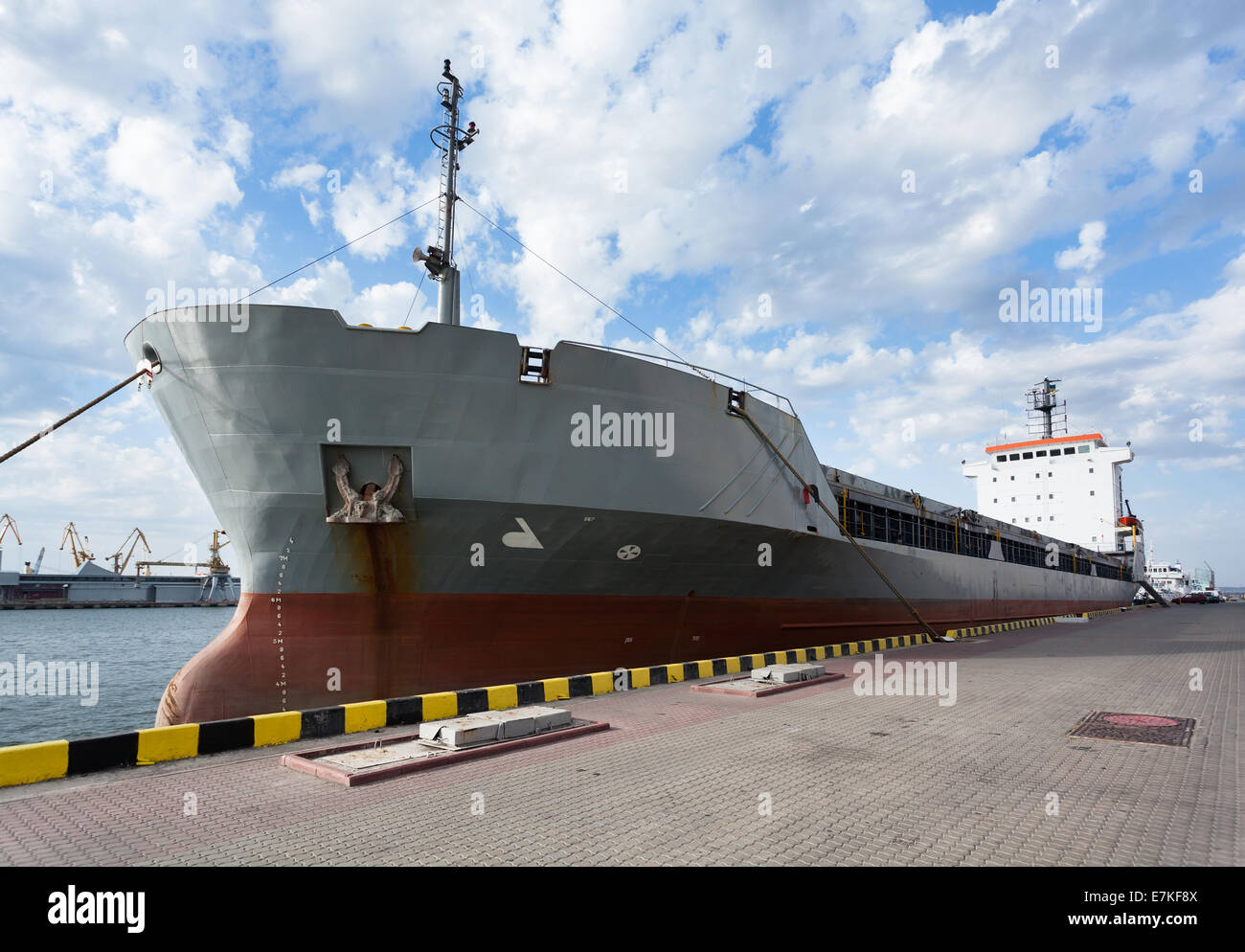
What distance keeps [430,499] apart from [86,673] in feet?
68.6

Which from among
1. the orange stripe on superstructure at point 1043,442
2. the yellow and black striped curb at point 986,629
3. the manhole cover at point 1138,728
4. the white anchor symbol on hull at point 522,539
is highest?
the orange stripe on superstructure at point 1043,442

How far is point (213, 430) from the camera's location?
9.52 metres

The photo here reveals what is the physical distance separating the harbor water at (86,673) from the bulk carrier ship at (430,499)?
Answer: 3376 millimetres

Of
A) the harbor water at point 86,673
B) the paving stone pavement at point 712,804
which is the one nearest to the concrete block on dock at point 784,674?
the paving stone pavement at point 712,804

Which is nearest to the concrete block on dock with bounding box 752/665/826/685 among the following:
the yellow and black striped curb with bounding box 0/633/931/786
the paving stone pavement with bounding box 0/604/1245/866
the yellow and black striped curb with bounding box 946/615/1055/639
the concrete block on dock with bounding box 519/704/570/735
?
the yellow and black striped curb with bounding box 0/633/931/786

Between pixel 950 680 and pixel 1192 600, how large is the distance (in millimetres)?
70722

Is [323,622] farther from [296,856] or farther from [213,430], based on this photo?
[296,856]

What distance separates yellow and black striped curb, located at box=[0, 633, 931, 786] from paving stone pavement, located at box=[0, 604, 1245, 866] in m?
0.18

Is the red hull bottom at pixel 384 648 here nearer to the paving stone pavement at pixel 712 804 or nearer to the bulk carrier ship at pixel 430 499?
the bulk carrier ship at pixel 430 499

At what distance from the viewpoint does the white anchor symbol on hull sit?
990 centimetres

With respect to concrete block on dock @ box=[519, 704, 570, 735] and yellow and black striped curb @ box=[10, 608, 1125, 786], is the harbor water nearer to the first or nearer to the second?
yellow and black striped curb @ box=[10, 608, 1125, 786]

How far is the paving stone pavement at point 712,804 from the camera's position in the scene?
3822mm
